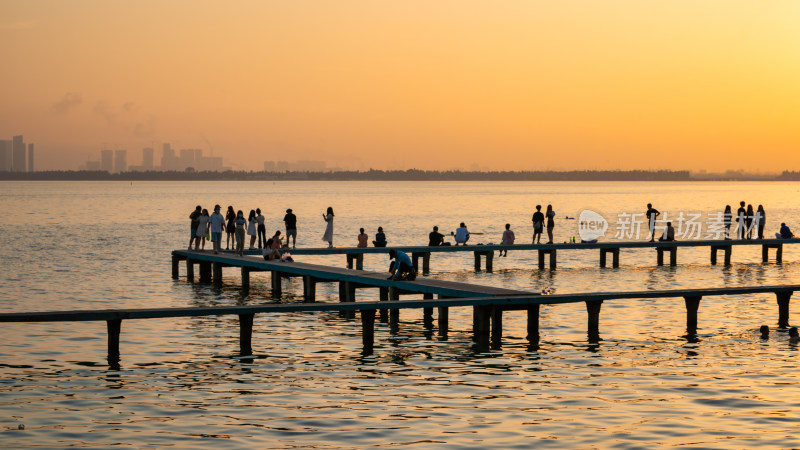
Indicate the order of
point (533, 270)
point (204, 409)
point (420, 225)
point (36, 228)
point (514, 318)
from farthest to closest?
point (420, 225) → point (36, 228) → point (533, 270) → point (514, 318) → point (204, 409)

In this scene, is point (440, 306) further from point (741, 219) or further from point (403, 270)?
point (741, 219)

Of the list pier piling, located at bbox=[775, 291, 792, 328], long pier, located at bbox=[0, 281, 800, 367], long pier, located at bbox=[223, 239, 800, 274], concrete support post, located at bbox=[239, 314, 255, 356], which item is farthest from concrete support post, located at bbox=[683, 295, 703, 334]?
long pier, located at bbox=[223, 239, 800, 274]

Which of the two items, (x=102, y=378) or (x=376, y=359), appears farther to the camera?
(x=376, y=359)

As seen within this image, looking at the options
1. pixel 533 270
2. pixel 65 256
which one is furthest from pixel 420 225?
pixel 533 270

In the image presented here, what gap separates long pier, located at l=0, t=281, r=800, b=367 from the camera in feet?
65.3

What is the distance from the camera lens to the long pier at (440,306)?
1991 cm

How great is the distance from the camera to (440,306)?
73.9ft

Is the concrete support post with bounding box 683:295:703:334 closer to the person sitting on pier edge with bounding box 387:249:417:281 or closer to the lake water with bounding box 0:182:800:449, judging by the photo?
the lake water with bounding box 0:182:800:449

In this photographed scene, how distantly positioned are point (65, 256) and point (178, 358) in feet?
129

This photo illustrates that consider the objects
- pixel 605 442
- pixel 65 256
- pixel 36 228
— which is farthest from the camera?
pixel 36 228

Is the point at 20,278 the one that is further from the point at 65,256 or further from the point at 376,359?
the point at 376,359

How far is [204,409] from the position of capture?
1638cm

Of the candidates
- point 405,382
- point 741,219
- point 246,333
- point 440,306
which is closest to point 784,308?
point 440,306

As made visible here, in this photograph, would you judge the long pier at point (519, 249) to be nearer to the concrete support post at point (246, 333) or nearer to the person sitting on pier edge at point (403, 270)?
the person sitting on pier edge at point (403, 270)
